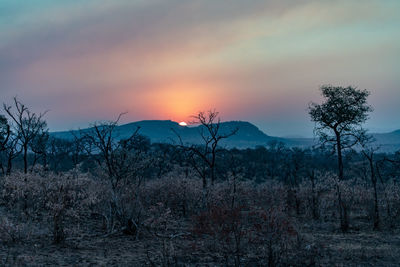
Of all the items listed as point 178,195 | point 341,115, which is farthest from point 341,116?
point 178,195

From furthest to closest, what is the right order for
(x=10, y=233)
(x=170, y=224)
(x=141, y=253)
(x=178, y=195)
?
(x=178, y=195) < (x=170, y=224) < (x=10, y=233) < (x=141, y=253)

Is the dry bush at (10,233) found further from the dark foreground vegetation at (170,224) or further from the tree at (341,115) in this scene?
the tree at (341,115)

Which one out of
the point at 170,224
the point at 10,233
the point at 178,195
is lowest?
the point at 170,224

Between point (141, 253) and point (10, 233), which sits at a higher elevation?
point (10, 233)

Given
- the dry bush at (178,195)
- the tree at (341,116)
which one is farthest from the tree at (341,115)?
the dry bush at (178,195)

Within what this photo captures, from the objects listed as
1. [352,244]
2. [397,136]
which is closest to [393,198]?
[352,244]

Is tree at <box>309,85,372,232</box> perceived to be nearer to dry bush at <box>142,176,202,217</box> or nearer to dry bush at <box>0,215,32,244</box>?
dry bush at <box>142,176,202,217</box>

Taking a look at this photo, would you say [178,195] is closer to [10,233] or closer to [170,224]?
[170,224]

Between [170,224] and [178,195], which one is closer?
[170,224]

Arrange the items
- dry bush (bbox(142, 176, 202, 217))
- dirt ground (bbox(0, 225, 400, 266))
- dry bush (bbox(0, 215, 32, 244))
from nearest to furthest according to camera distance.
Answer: dirt ground (bbox(0, 225, 400, 266))
dry bush (bbox(0, 215, 32, 244))
dry bush (bbox(142, 176, 202, 217))

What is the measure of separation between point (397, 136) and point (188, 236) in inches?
8198

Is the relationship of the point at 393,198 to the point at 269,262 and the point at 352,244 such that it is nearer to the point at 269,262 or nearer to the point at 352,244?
the point at 352,244

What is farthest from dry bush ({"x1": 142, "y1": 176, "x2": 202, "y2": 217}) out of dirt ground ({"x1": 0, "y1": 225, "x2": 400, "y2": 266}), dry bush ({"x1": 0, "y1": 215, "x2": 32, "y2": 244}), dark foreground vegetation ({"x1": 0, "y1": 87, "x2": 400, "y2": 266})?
dry bush ({"x1": 0, "y1": 215, "x2": 32, "y2": 244})

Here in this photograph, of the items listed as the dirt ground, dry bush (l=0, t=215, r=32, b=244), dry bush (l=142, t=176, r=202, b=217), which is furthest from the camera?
dry bush (l=142, t=176, r=202, b=217)
